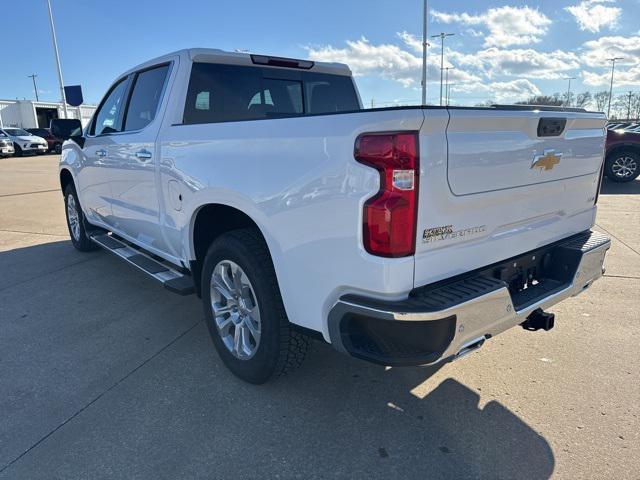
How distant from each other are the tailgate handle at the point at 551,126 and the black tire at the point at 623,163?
10.8 meters

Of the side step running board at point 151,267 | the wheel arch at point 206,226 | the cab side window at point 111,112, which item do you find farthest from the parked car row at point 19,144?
the wheel arch at point 206,226

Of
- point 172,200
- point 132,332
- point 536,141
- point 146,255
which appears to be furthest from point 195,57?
point 536,141

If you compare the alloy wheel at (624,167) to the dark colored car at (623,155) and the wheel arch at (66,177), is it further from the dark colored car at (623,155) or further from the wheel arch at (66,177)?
the wheel arch at (66,177)

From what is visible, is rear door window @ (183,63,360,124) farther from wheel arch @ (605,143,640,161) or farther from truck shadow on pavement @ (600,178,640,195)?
wheel arch @ (605,143,640,161)

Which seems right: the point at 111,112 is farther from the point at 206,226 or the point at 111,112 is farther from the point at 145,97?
the point at 206,226

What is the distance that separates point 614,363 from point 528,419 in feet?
3.22

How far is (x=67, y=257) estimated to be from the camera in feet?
19.9

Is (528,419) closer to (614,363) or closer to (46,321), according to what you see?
(614,363)

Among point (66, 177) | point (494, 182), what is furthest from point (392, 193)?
point (66, 177)

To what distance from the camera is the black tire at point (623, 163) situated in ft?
37.6

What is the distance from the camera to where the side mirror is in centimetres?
528

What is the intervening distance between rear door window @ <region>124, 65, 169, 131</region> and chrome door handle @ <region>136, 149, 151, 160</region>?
0.87 feet

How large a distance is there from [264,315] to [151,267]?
1.70m

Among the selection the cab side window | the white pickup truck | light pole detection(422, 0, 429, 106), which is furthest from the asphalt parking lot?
light pole detection(422, 0, 429, 106)
